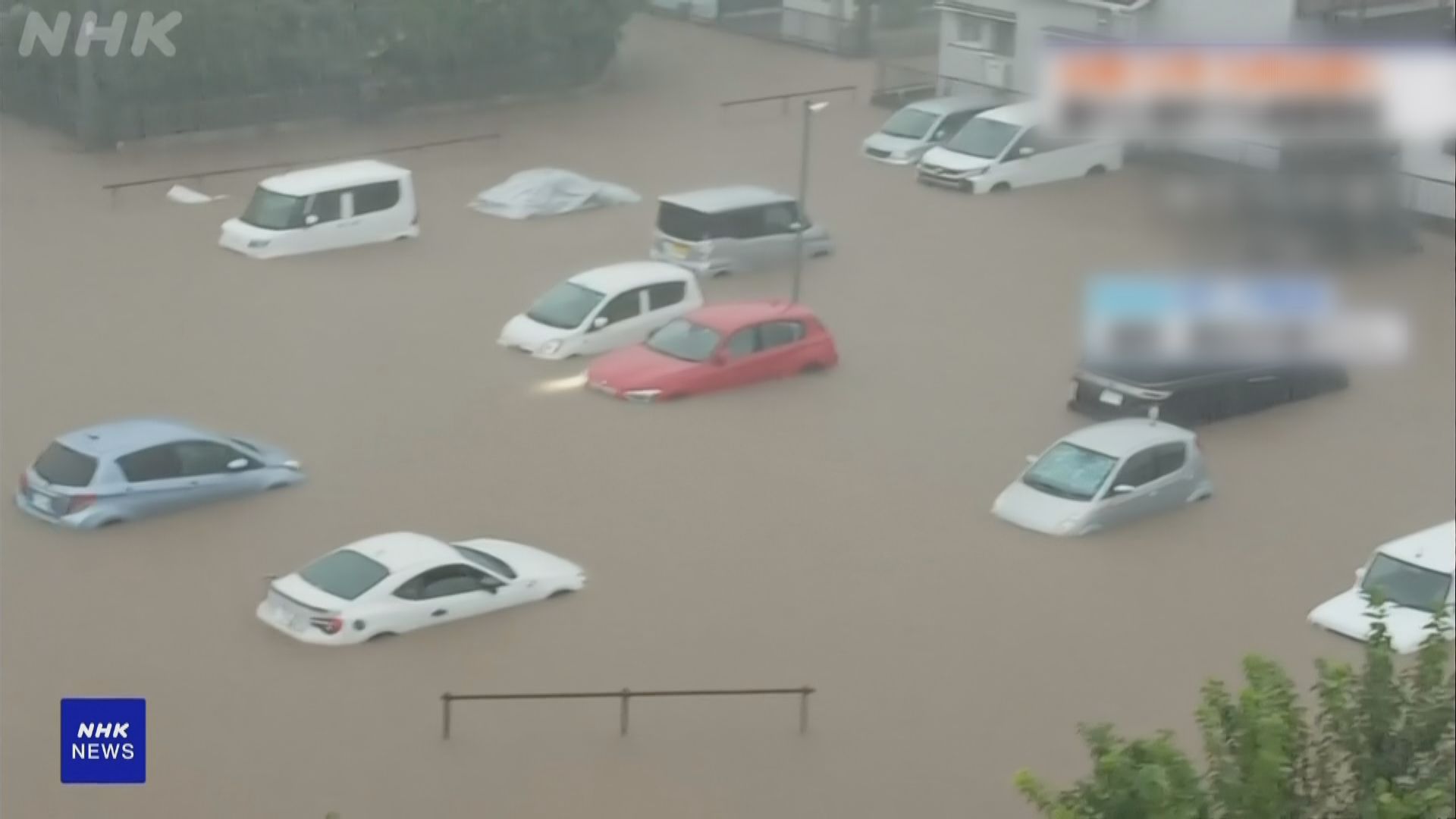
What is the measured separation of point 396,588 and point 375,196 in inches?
115

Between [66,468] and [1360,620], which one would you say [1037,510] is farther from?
[66,468]

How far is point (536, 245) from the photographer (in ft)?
27.8

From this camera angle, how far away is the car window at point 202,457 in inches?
243

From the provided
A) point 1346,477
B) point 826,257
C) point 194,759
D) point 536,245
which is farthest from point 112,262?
point 1346,477

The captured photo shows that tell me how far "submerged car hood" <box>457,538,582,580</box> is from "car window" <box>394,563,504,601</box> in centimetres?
12

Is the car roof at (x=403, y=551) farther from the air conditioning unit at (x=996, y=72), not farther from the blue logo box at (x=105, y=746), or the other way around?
the air conditioning unit at (x=996, y=72)

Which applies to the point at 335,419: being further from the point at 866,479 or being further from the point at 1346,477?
the point at 1346,477

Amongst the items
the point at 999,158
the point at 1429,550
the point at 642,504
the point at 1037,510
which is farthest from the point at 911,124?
the point at 1429,550

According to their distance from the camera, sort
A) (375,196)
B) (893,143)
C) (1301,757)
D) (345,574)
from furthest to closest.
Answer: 1. (893,143)
2. (375,196)
3. (345,574)
4. (1301,757)

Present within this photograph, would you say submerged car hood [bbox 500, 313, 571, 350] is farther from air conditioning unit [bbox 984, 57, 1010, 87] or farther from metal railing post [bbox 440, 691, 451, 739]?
metal railing post [bbox 440, 691, 451, 739]

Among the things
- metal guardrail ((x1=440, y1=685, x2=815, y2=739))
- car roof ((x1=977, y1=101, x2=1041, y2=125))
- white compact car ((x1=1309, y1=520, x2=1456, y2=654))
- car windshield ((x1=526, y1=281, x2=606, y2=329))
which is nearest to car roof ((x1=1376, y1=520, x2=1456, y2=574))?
white compact car ((x1=1309, y1=520, x2=1456, y2=654))

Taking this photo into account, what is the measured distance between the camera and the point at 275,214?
A: 8141mm

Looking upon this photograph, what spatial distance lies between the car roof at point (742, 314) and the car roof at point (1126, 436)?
1218 millimetres

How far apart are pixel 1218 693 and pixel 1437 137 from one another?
3.82ft
